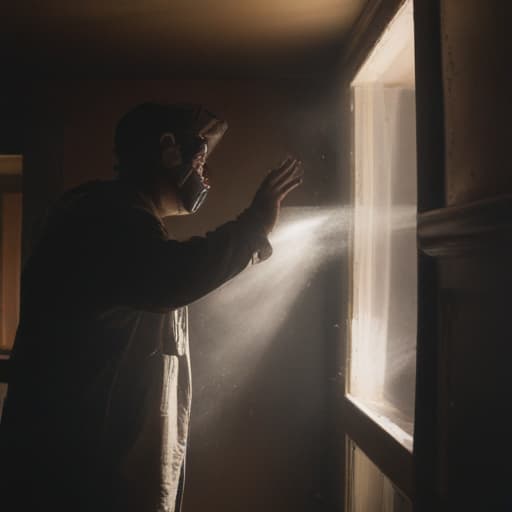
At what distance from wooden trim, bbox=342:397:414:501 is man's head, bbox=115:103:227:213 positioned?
3.31 feet

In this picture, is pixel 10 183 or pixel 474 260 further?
pixel 10 183

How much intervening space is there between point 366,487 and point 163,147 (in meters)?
1.59

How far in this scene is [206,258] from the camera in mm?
1130

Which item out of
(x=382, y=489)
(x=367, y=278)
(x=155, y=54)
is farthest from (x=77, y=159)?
(x=382, y=489)

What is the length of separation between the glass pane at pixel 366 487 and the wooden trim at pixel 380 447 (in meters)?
0.11

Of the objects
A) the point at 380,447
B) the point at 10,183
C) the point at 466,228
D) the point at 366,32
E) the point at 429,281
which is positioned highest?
the point at 366,32

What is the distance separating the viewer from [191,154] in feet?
4.71

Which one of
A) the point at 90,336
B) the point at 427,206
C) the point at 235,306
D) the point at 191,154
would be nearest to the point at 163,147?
the point at 191,154

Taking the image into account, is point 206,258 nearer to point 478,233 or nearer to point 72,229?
point 72,229

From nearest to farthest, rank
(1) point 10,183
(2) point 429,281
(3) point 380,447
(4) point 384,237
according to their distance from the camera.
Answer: (2) point 429,281, (3) point 380,447, (4) point 384,237, (1) point 10,183

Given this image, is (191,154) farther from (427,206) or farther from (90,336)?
(427,206)

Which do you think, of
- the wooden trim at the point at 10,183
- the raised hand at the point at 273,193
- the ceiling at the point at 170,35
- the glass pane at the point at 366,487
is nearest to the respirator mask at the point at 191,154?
the raised hand at the point at 273,193

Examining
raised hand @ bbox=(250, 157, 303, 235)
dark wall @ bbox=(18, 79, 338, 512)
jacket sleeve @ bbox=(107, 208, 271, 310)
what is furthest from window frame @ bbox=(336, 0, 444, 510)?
dark wall @ bbox=(18, 79, 338, 512)

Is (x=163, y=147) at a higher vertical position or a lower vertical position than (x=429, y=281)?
higher
